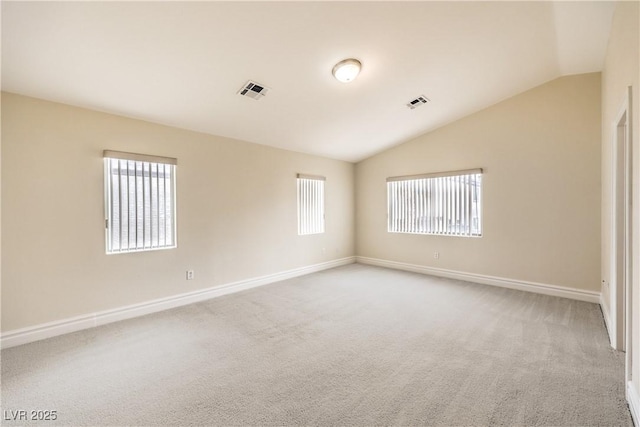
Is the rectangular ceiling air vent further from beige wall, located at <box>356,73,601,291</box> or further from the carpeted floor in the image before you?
the carpeted floor

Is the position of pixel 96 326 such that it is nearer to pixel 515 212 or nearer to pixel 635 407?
pixel 635 407

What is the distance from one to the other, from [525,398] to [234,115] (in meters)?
3.91

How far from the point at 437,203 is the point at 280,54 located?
3.79 m

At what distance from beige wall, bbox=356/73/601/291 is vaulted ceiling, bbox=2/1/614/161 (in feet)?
1.35

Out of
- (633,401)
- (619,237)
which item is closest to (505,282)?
(619,237)

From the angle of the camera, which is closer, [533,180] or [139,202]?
[139,202]

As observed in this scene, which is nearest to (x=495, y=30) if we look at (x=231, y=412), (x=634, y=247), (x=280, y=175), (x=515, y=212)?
(x=634, y=247)

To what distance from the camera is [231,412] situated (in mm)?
1732

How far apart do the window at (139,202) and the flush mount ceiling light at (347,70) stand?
7.55 feet

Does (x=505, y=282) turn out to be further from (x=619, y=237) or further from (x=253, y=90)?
(x=253, y=90)

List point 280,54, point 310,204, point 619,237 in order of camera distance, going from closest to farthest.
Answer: point 619,237 → point 280,54 → point 310,204

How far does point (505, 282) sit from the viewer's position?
4367 millimetres

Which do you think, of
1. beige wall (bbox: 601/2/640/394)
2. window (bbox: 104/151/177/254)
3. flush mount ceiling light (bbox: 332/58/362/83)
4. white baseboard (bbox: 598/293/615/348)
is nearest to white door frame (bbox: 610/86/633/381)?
white baseboard (bbox: 598/293/615/348)

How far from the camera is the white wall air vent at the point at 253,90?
306 centimetres
